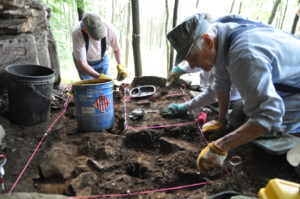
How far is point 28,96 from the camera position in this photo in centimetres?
263

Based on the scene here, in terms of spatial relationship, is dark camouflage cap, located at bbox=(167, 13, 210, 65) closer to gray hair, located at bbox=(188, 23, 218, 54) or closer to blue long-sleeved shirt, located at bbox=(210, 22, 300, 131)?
gray hair, located at bbox=(188, 23, 218, 54)

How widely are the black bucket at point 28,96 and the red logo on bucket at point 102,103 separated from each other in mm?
721

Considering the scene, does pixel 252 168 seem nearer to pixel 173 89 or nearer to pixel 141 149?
pixel 141 149

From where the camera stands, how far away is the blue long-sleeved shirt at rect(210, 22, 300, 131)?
1.38m

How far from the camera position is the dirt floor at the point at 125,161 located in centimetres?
180

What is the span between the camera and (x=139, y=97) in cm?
398

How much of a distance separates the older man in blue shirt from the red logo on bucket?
129cm

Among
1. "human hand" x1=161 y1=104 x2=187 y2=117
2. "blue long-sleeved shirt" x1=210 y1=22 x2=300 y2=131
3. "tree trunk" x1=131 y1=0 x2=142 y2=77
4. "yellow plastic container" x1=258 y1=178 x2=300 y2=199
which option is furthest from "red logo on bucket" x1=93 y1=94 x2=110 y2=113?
"tree trunk" x1=131 y1=0 x2=142 y2=77

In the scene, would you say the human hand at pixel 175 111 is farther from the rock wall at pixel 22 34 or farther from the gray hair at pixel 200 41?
the rock wall at pixel 22 34

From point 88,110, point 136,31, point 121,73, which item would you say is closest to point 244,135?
point 88,110

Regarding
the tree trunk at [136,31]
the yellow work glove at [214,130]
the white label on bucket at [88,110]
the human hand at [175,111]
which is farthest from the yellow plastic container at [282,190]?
the tree trunk at [136,31]

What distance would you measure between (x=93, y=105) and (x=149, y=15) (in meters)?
24.0

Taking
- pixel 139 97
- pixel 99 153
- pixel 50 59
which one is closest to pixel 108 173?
pixel 99 153

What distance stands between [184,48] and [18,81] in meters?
2.12
